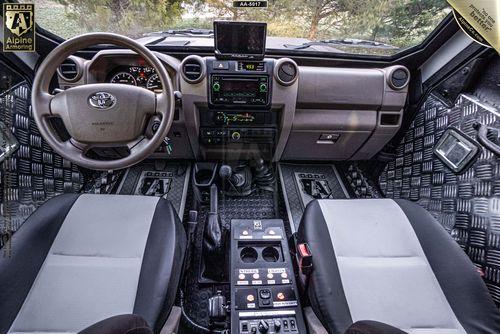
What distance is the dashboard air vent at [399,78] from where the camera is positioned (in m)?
2.23

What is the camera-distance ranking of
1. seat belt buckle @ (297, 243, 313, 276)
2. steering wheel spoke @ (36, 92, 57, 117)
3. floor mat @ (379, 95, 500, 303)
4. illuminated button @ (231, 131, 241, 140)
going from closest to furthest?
seat belt buckle @ (297, 243, 313, 276) → steering wheel spoke @ (36, 92, 57, 117) → floor mat @ (379, 95, 500, 303) → illuminated button @ (231, 131, 241, 140)

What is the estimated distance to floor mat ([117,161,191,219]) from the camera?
257cm

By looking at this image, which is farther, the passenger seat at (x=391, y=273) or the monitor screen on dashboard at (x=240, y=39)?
the monitor screen on dashboard at (x=240, y=39)

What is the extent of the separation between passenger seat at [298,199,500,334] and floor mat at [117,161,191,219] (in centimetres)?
120

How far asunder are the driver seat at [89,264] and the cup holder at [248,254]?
34cm

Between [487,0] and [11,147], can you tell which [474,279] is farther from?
[11,147]

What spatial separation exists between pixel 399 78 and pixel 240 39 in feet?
3.57

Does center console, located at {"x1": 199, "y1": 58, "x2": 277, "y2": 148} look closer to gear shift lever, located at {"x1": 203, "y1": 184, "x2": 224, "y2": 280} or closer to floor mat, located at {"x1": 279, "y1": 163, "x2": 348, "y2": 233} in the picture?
floor mat, located at {"x1": 279, "y1": 163, "x2": 348, "y2": 233}

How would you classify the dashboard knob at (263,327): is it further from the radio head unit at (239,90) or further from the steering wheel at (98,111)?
the radio head unit at (239,90)

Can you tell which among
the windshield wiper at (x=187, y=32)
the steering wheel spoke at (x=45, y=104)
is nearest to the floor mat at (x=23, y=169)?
the steering wheel spoke at (x=45, y=104)

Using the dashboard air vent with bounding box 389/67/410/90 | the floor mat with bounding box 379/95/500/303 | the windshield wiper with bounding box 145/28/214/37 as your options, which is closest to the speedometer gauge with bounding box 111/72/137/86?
the windshield wiper with bounding box 145/28/214/37

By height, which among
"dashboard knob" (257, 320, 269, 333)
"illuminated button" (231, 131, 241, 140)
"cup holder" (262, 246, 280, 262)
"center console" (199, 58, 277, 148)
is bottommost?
"dashboard knob" (257, 320, 269, 333)

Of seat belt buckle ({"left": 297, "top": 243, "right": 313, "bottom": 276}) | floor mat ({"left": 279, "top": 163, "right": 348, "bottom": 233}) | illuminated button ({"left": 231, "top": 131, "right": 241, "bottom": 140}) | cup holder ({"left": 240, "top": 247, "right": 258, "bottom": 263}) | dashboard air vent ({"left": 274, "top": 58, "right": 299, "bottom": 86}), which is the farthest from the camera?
floor mat ({"left": 279, "top": 163, "right": 348, "bottom": 233})

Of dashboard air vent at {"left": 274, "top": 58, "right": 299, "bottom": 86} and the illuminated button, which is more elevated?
dashboard air vent at {"left": 274, "top": 58, "right": 299, "bottom": 86}
